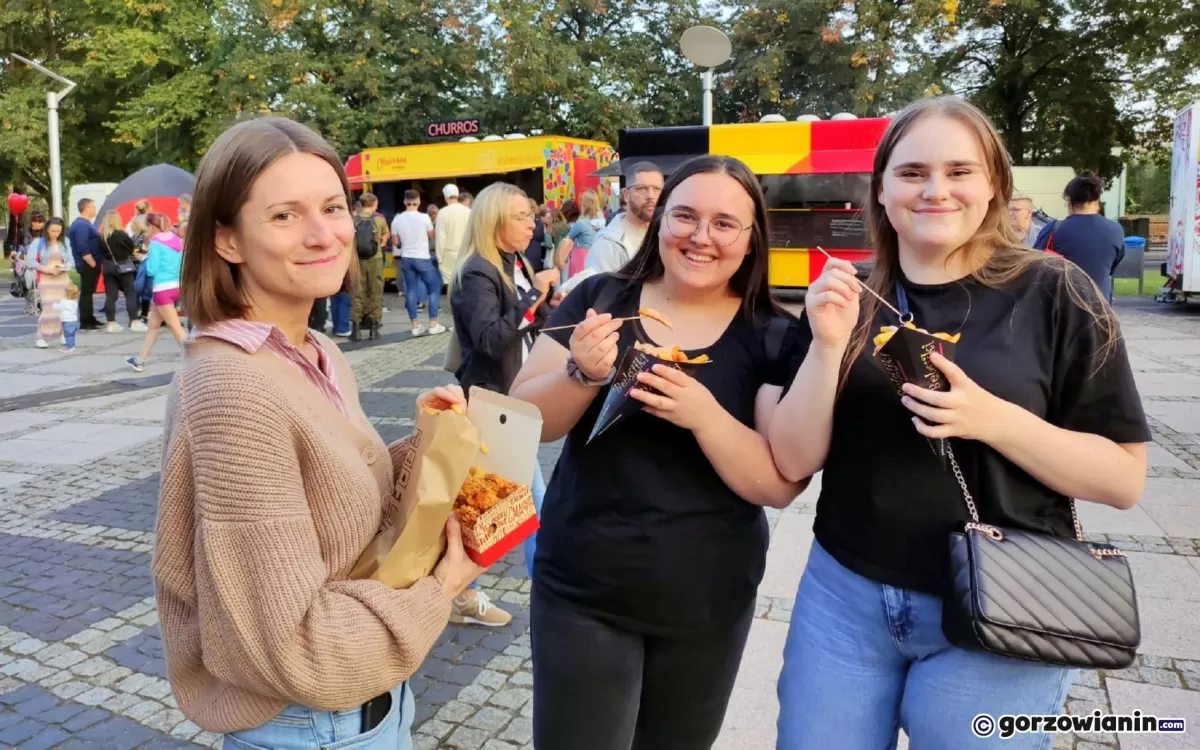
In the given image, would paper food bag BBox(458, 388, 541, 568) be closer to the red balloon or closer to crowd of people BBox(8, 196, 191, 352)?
crowd of people BBox(8, 196, 191, 352)

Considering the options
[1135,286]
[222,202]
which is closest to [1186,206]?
[1135,286]

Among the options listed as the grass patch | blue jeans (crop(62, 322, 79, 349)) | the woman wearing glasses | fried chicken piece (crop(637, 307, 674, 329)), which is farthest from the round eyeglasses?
the grass patch

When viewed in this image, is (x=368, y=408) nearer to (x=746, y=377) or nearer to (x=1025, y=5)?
(x=746, y=377)

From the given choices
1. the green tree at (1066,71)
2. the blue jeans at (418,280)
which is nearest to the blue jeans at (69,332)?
the blue jeans at (418,280)

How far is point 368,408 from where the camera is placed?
7.54 meters

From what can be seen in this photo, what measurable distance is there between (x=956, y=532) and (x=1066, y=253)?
22.8 ft

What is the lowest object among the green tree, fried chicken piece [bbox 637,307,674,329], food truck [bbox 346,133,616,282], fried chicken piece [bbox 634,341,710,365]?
fried chicken piece [bbox 634,341,710,365]

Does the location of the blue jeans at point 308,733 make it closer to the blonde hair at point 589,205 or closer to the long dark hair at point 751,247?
the long dark hair at point 751,247

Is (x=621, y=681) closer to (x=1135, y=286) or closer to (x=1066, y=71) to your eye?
(x=1135, y=286)

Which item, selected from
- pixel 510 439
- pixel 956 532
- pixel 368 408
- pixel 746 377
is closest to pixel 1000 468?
pixel 956 532

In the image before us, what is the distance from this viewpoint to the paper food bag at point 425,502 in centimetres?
135

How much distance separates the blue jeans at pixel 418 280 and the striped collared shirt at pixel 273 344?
35.6 ft

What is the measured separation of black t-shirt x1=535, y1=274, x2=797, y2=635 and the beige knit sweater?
563 millimetres

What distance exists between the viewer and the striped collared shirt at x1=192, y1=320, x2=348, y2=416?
1.32 m
